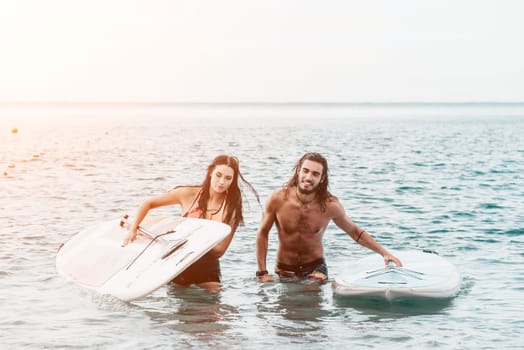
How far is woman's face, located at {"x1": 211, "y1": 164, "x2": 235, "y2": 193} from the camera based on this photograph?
9.59 metres

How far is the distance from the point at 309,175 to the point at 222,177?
3.07 feet

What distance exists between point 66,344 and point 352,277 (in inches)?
124

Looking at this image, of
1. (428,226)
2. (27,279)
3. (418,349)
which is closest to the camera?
(418,349)

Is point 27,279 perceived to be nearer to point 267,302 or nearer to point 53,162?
point 267,302

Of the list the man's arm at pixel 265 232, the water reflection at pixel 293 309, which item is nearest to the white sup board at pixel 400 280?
the water reflection at pixel 293 309

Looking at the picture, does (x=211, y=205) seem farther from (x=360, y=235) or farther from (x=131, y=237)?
(x=360, y=235)

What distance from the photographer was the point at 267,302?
31.8 ft

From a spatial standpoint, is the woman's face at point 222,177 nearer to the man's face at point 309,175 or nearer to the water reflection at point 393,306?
the man's face at point 309,175

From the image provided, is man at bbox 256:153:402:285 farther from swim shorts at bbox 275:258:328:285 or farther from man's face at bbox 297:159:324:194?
swim shorts at bbox 275:258:328:285

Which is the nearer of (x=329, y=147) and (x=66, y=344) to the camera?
(x=66, y=344)

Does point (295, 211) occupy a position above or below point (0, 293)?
above

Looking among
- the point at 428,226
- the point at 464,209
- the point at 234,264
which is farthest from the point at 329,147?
the point at 234,264

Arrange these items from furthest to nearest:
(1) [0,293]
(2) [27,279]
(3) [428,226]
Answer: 1. (3) [428,226]
2. (2) [27,279]
3. (1) [0,293]

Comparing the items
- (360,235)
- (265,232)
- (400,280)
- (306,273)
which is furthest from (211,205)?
(400,280)
